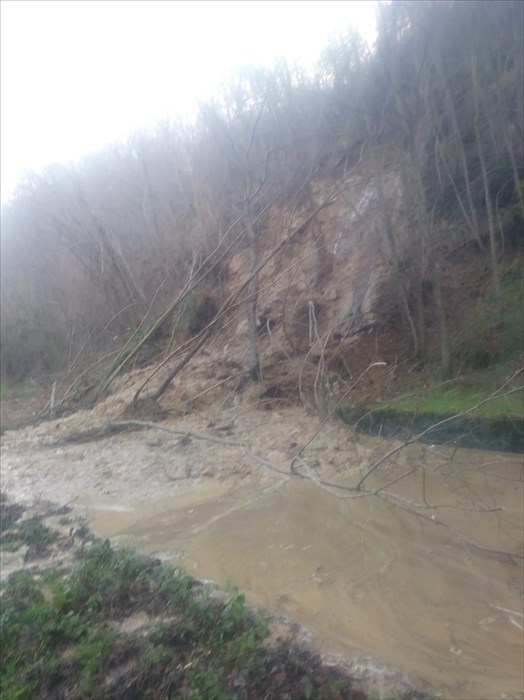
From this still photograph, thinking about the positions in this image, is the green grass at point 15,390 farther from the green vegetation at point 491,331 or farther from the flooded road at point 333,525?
the green vegetation at point 491,331

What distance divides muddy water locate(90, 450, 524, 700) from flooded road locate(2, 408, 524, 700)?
2cm

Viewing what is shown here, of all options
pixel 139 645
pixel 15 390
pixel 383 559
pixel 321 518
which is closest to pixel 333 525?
pixel 321 518

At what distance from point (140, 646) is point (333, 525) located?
400 cm

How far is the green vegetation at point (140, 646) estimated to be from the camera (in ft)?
17.1

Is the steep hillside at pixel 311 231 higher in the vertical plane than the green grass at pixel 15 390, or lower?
higher

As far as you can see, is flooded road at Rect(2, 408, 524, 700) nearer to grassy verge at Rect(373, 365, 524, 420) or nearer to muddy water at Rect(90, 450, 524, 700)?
muddy water at Rect(90, 450, 524, 700)

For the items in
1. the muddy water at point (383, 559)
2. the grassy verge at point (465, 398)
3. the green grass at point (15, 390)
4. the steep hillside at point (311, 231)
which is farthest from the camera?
the green grass at point (15, 390)

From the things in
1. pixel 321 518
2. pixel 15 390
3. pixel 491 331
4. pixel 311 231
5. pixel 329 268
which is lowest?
pixel 321 518

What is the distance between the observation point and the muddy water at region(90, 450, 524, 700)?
6.25 meters

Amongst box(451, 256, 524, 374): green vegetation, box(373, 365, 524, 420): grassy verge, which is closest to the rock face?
box(451, 256, 524, 374): green vegetation

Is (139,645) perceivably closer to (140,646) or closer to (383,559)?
(140,646)

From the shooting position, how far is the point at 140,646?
5.75m

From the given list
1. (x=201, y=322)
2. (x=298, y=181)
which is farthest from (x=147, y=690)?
(x=298, y=181)

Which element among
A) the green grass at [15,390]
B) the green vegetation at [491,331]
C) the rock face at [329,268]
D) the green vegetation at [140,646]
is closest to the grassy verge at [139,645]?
the green vegetation at [140,646]
